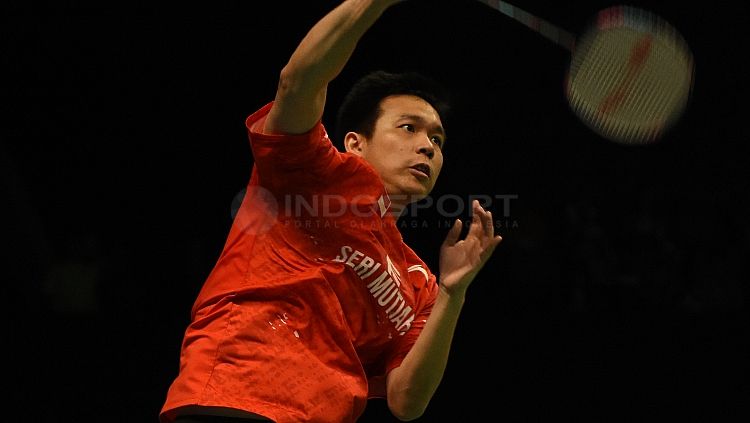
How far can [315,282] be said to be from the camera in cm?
202

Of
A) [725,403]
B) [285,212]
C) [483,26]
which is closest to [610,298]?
[725,403]

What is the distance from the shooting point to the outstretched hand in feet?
6.88

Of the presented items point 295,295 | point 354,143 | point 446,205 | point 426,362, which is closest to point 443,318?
point 426,362

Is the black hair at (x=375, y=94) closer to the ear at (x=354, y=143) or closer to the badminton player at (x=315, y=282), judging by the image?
the ear at (x=354, y=143)

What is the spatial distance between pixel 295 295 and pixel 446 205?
2.96 m

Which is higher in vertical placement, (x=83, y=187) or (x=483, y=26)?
(x=483, y=26)

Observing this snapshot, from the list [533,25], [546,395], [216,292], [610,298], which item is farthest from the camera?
[610,298]

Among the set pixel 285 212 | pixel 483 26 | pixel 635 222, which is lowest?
pixel 635 222

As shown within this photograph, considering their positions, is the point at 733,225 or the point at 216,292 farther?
the point at 733,225

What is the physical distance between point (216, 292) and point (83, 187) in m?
2.84

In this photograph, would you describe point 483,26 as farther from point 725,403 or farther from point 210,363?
point 210,363

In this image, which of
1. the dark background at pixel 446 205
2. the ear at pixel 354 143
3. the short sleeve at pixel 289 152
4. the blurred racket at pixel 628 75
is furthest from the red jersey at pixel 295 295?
the dark background at pixel 446 205

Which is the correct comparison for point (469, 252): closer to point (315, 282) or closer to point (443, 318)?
point (443, 318)

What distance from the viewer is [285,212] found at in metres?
2.05
